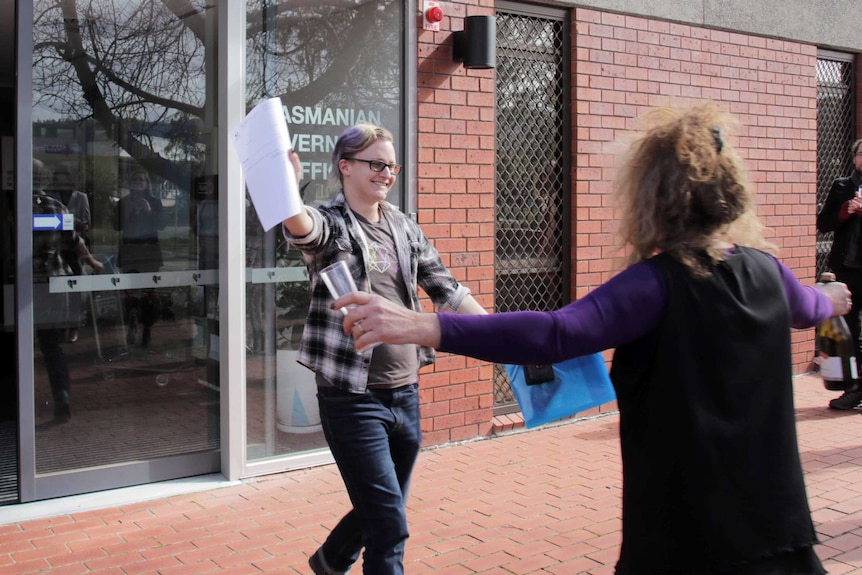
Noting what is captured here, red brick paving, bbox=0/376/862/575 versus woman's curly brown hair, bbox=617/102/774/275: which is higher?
woman's curly brown hair, bbox=617/102/774/275

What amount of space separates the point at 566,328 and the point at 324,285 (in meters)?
1.40

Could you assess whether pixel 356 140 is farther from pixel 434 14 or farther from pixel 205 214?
pixel 434 14

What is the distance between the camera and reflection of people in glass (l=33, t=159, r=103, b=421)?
491cm

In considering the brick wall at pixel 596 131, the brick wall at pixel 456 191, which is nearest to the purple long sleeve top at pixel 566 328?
the brick wall at pixel 596 131

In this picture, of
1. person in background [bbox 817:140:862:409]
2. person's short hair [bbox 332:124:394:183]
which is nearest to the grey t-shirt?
person's short hair [bbox 332:124:394:183]

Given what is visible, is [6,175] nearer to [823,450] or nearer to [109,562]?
[109,562]

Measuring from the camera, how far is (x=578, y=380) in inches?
99.7

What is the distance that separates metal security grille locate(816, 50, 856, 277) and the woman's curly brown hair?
24.9 feet

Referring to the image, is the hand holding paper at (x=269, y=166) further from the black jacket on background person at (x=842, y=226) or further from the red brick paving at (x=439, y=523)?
the black jacket on background person at (x=842, y=226)

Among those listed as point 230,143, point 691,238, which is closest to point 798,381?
point 230,143

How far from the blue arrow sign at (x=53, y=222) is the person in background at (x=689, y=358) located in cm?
338

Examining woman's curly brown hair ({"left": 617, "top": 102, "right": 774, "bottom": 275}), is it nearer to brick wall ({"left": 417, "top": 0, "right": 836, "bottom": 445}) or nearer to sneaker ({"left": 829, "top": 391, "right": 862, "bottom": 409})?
brick wall ({"left": 417, "top": 0, "right": 836, "bottom": 445})

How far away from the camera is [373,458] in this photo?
3119 mm

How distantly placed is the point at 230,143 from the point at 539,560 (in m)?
2.98
